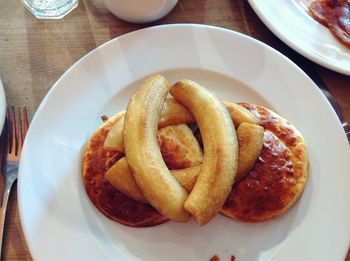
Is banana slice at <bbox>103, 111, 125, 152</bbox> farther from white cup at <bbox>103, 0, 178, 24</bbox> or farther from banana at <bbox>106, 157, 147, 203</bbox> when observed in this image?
white cup at <bbox>103, 0, 178, 24</bbox>

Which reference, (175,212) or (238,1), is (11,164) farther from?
(238,1)

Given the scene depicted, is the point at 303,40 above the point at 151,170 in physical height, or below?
above

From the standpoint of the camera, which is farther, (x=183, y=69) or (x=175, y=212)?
(x=183, y=69)

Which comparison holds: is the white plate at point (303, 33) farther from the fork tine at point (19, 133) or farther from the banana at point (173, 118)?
the fork tine at point (19, 133)

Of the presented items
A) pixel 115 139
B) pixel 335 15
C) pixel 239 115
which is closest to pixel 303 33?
pixel 335 15

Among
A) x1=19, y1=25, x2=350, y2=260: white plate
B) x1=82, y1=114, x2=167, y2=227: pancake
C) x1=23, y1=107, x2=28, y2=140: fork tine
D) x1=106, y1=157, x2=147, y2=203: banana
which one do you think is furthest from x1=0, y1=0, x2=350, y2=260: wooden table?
x1=106, y1=157, x2=147, y2=203: banana

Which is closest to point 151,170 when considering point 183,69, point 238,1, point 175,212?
point 175,212

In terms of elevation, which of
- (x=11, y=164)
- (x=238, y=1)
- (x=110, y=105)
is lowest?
(x=11, y=164)

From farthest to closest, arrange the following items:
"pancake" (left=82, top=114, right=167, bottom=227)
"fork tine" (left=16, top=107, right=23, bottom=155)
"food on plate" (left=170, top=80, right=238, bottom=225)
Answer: "fork tine" (left=16, top=107, right=23, bottom=155)
"pancake" (left=82, top=114, right=167, bottom=227)
"food on plate" (left=170, top=80, right=238, bottom=225)

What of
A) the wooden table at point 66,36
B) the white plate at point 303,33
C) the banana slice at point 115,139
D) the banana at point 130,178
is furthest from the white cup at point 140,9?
the banana at point 130,178
